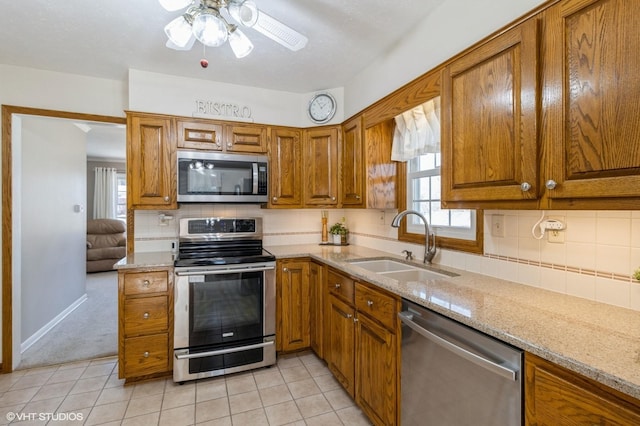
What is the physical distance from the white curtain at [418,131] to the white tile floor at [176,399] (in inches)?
70.2

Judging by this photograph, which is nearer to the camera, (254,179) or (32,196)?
(254,179)

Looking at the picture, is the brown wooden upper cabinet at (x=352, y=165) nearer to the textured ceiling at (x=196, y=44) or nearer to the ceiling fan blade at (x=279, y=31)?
the textured ceiling at (x=196, y=44)

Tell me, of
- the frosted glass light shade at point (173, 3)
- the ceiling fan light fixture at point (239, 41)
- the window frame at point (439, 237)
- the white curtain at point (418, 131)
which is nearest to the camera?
the frosted glass light shade at point (173, 3)

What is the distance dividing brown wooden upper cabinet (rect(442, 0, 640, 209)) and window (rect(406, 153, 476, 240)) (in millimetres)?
518

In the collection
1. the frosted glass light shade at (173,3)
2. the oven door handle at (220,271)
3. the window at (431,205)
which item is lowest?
the oven door handle at (220,271)

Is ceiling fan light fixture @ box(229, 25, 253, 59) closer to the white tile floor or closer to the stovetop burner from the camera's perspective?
the stovetop burner

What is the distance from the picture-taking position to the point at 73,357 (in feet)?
8.86

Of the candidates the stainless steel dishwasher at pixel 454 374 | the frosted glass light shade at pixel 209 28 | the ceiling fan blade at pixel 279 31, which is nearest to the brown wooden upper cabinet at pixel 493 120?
the stainless steel dishwasher at pixel 454 374

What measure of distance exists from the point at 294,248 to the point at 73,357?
213 cm

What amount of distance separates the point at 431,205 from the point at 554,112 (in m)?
1.24

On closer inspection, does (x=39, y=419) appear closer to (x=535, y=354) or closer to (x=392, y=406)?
(x=392, y=406)

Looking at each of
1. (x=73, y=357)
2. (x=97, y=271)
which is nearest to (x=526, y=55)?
(x=73, y=357)

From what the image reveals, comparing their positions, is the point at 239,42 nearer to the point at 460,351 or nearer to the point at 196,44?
the point at 196,44

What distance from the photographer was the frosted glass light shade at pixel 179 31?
1429mm
